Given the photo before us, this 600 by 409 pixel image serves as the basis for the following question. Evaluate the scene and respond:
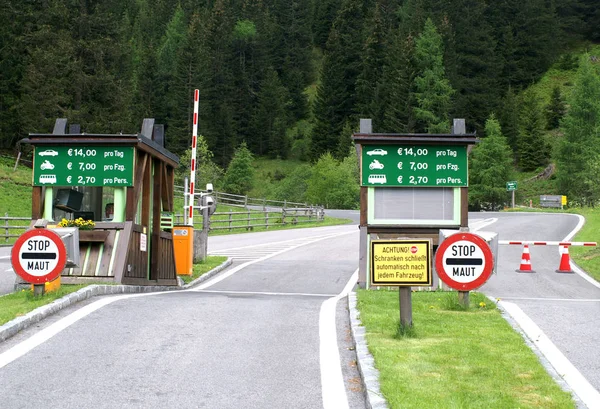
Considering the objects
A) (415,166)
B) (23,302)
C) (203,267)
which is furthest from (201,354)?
(203,267)

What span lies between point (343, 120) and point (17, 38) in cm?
4865

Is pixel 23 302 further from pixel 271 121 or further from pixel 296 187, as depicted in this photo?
pixel 271 121

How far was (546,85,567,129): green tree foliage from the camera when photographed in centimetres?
9850

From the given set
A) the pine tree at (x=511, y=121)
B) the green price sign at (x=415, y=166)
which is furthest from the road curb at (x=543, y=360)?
the pine tree at (x=511, y=121)

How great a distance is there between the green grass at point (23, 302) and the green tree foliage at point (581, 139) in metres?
60.7

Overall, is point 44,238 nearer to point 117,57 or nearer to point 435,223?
point 435,223

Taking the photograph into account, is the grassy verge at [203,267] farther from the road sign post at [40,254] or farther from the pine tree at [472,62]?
the pine tree at [472,62]

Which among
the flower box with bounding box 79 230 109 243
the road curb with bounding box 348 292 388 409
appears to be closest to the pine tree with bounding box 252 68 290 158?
the flower box with bounding box 79 230 109 243

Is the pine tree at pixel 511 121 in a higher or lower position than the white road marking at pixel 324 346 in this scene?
higher

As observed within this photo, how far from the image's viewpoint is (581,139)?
7950 centimetres

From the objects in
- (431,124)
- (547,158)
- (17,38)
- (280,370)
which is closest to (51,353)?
(280,370)

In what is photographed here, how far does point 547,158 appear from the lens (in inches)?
3556

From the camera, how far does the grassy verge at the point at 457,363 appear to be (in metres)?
6.58

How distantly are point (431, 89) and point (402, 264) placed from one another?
3181 inches
